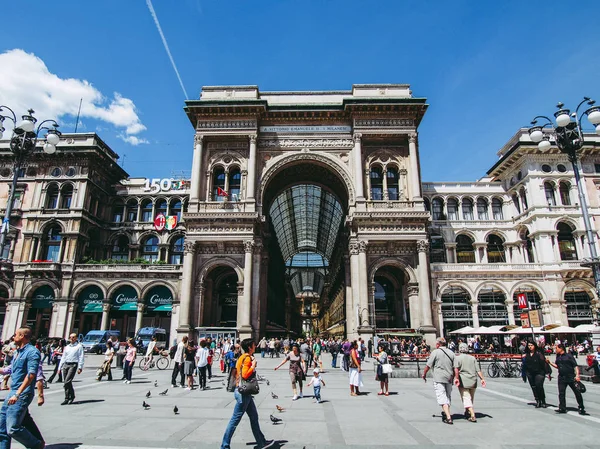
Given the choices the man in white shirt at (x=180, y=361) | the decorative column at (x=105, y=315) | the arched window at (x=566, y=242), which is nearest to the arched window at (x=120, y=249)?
the decorative column at (x=105, y=315)

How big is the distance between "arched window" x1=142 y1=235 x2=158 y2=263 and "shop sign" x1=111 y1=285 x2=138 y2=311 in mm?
5586

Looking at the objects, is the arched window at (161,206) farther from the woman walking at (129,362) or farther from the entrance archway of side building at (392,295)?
the woman walking at (129,362)

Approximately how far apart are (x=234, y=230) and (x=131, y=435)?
28.3 meters

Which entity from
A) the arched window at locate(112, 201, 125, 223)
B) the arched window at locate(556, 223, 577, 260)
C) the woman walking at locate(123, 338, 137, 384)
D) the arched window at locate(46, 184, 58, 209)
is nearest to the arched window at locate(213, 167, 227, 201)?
the arched window at locate(112, 201, 125, 223)

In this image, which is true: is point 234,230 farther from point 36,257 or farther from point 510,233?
point 510,233

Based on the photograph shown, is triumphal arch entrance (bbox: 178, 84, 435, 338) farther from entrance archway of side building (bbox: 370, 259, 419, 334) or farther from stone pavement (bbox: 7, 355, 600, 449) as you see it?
stone pavement (bbox: 7, 355, 600, 449)

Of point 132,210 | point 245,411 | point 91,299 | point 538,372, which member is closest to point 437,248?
point 538,372

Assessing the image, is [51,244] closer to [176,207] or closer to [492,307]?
[176,207]

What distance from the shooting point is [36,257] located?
143ft

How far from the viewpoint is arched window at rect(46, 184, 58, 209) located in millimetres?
45750

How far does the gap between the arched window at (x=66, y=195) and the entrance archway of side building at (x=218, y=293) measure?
21.0m

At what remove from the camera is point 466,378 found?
30.5 ft

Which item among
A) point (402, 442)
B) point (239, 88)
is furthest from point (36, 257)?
point (402, 442)

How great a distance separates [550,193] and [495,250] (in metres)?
7.88
